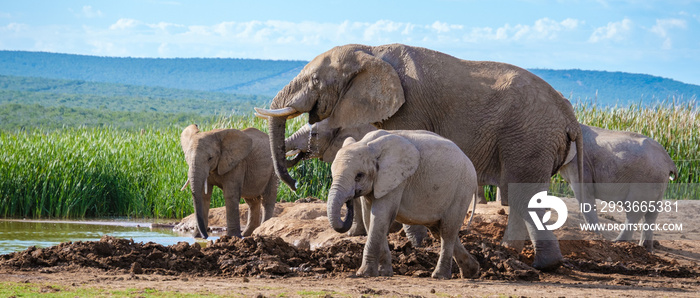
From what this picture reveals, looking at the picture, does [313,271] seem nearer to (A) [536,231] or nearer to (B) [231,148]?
(A) [536,231]

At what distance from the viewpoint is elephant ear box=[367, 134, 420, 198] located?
7148 mm

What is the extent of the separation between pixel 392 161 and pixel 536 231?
223cm

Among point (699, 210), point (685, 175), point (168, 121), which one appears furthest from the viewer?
point (168, 121)

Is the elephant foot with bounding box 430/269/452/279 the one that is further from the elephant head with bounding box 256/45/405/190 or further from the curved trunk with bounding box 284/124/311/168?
the curved trunk with bounding box 284/124/311/168

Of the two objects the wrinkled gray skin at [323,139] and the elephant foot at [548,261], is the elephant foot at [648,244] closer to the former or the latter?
the elephant foot at [548,261]

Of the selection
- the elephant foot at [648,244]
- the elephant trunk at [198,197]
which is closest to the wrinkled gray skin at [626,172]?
the elephant foot at [648,244]

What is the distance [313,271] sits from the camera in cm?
802

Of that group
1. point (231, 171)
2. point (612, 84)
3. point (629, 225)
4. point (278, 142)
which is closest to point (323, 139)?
point (278, 142)

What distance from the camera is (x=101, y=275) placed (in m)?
7.39

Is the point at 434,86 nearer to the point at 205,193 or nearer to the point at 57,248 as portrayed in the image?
the point at 57,248

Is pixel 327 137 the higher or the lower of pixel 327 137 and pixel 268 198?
the higher

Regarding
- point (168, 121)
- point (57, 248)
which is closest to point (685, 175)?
point (57, 248)

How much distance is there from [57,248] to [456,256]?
3.71 metres

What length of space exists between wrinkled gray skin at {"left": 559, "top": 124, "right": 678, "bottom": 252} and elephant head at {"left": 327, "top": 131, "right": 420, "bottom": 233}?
5583mm
